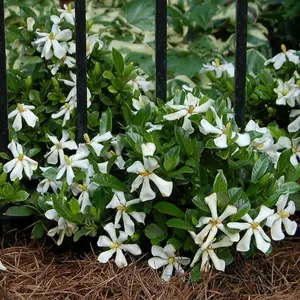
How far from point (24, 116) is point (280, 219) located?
0.70m

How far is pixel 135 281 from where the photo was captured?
69.6 inches

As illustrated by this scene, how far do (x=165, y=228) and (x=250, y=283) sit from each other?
23 centimetres

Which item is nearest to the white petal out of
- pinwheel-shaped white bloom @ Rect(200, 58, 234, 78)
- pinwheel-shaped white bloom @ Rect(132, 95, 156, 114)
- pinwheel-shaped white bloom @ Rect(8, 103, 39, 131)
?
pinwheel-shaped white bloom @ Rect(132, 95, 156, 114)

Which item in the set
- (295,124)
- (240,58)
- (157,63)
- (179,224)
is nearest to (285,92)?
(295,124)

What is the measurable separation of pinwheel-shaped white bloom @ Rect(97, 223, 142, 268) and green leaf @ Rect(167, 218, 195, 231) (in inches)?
→ 4.6

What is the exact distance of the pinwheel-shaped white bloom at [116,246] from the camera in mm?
1793

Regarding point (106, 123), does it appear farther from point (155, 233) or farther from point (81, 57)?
point (155, 233)

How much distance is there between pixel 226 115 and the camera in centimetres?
183

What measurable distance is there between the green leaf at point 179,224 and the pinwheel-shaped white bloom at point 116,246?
0.38 ft

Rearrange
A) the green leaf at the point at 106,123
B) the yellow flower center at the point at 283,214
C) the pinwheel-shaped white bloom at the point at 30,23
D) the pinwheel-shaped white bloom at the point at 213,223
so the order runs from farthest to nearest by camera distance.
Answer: the pinwheel-shaped white bloom at the point at 30,23 → the green leaf at the point at 106,123 → the yellow flower center at the point at 283,214 → the pinwheel-shaped white bloom at the point at 213,223

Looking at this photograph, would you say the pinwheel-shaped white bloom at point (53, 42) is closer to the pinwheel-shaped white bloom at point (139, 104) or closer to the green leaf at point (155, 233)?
the pinwheel-shaped white bloom at point (139, 104)

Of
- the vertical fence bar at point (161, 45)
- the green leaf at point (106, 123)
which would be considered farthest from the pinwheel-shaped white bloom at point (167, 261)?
the vertical fence bar at point (161, 45)

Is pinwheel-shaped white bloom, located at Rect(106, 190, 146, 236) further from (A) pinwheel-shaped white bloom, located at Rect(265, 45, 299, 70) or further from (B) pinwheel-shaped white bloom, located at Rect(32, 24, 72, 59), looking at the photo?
(A) pinwheel-shaped white bloom, located at Rect(265, 45, 299, 70)

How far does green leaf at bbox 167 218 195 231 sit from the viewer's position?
1.73 meters
